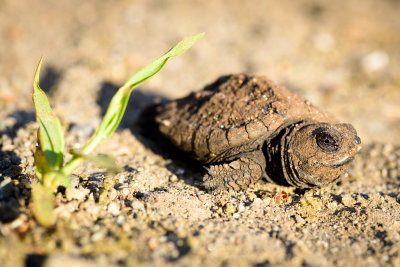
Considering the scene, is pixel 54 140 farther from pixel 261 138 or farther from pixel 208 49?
pixel 208 49

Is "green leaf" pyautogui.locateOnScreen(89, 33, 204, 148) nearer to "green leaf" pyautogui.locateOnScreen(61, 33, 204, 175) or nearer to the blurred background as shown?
"green leaf" pyautogui.locateOnScreen(61, 33, 204, 175)

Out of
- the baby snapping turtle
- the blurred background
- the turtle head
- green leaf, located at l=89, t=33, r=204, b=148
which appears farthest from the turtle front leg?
the blurred background

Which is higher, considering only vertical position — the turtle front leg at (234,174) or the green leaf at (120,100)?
the green leaf at (120,100)

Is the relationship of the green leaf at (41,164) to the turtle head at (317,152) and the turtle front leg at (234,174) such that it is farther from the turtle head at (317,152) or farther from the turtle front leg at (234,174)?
the turtle head at (317,152)

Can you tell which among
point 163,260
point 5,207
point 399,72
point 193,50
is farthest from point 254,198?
point 399,72

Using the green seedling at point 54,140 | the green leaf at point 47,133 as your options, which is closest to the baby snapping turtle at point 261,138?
the green seedling at point 54,140

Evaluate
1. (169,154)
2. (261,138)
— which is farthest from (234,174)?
(169,154)

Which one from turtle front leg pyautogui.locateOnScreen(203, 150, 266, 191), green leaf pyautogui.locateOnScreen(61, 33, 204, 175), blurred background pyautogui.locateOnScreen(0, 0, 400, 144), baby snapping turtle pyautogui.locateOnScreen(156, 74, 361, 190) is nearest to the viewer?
green leaf pyautogui.locateOnScreen(61, 33, 204, 175)
